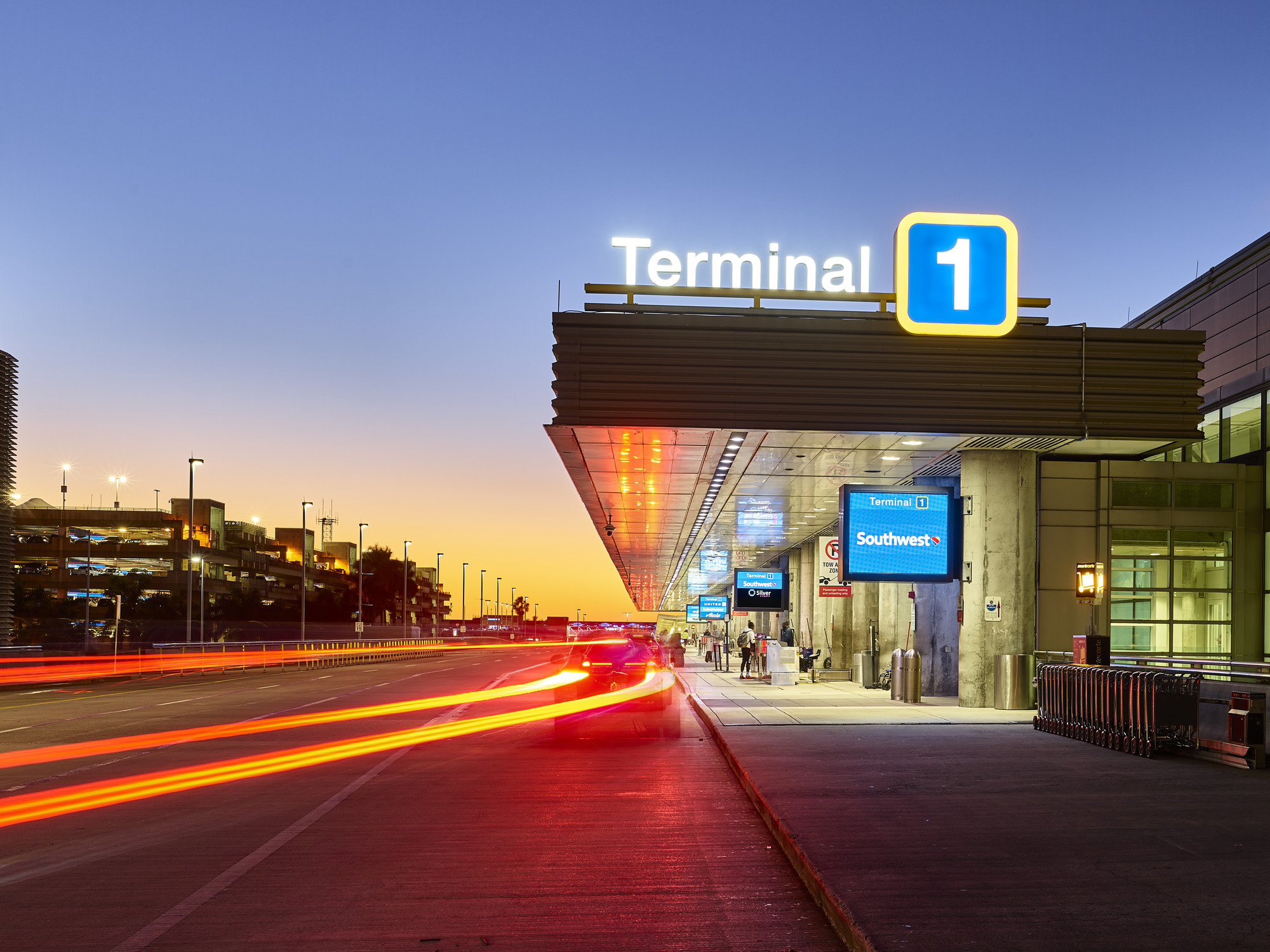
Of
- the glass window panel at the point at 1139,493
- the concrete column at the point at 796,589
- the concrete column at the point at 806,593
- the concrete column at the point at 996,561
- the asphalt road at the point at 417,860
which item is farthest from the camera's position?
the concrete column at the point at 796,589

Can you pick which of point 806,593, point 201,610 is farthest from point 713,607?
point 201,610

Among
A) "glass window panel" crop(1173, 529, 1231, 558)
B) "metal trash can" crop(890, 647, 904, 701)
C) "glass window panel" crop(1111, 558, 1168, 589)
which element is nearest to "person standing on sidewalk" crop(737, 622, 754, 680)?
"metal trash can" crop(890, 647, 904, 701)

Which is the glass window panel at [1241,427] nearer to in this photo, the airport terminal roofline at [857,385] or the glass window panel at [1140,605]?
the glass window panel at [1140,605]

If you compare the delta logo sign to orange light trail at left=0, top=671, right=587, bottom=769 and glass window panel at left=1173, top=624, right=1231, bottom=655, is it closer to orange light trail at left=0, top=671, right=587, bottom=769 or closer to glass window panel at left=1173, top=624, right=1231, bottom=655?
glass window panel at left=1173, top=624, right=1231, bottom=655

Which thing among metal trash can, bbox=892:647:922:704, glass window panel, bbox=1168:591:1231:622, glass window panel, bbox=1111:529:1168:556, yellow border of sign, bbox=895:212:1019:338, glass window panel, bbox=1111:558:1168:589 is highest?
yellow border of sign, bbox=895:212:1019:338

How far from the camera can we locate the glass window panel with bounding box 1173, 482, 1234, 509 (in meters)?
26.5

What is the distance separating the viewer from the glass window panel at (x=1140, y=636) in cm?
2628

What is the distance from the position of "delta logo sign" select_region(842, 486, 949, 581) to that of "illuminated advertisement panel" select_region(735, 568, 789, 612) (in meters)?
22.8

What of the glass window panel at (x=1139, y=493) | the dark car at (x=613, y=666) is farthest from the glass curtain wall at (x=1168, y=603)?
the dark car at (x=613, y=666)

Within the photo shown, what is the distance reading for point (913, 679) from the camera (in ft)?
86.3

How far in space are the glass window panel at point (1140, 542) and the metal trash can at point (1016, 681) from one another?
16.6 ft

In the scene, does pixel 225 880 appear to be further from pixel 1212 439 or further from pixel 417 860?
pixel 1212 439

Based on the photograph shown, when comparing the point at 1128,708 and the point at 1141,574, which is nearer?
the point at 1128,708

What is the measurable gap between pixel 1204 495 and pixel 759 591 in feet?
68.6
